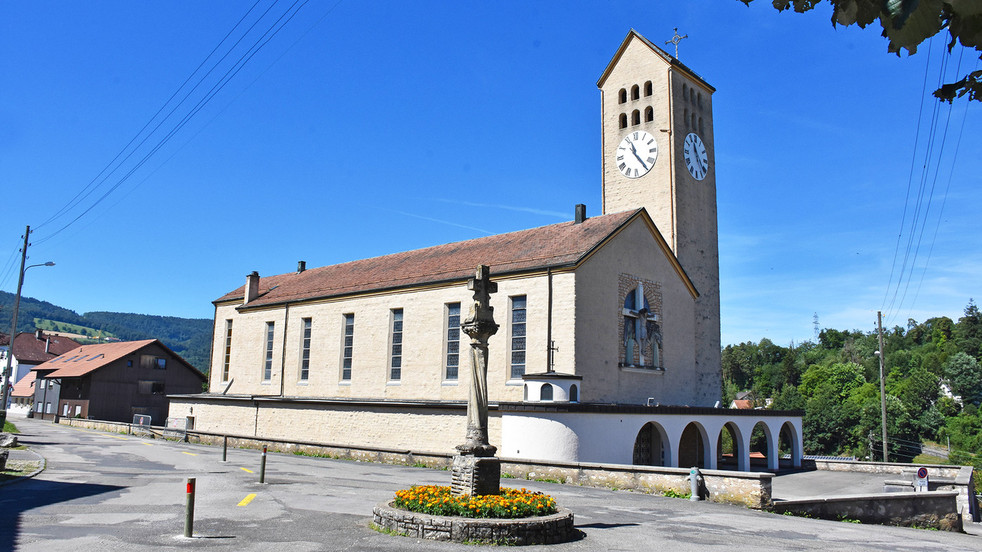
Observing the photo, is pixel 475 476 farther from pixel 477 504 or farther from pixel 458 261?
pixel 458 261

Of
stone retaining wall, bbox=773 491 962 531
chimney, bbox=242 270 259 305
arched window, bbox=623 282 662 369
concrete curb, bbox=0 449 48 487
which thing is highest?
chimney, bbox=242 270 259 305

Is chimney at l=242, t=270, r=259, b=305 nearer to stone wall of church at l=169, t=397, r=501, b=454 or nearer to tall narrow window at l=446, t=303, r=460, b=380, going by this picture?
stone wall of church at l=169, t=397, r=501, b=454

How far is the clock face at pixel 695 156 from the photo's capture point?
34844mm

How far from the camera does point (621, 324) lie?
27719mm

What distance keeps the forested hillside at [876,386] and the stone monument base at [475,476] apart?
40091 mm

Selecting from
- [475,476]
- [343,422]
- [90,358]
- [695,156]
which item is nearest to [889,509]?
[475,476]

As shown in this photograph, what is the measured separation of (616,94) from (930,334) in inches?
6130

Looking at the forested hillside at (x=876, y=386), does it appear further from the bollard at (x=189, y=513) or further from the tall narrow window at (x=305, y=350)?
the bollard at (x=189, y=513)

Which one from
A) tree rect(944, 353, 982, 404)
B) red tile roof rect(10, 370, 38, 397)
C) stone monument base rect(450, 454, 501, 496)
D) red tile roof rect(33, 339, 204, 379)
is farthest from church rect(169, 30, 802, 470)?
tree rect(944, 353, 982, 404)

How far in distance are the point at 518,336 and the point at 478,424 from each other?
13774 mm

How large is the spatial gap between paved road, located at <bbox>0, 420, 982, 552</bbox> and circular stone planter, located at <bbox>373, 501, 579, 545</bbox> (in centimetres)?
25

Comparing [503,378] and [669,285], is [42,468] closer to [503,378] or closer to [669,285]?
[503,378]

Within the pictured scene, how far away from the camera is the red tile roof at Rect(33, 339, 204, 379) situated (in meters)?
57.4

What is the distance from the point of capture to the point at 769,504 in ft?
54.9
